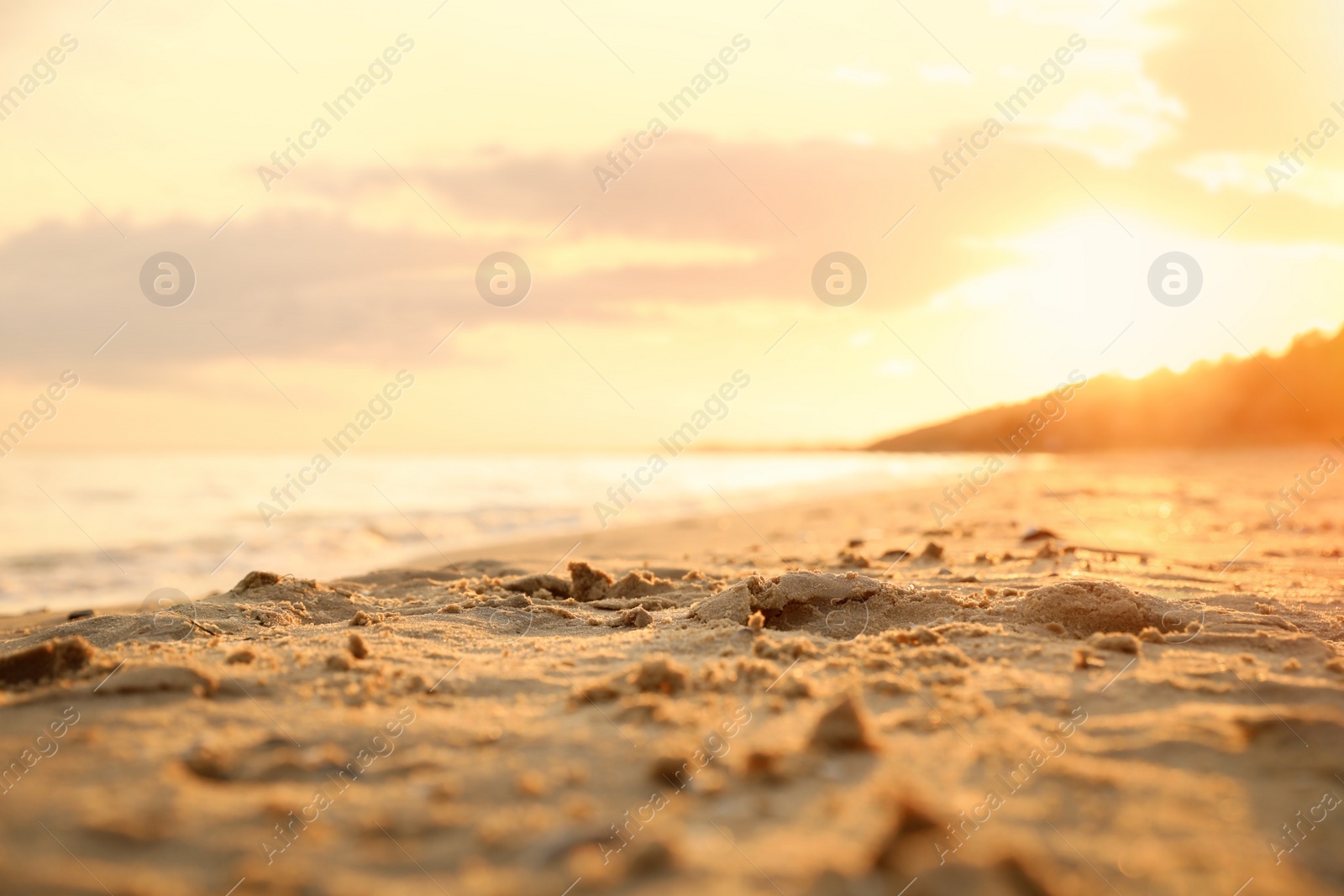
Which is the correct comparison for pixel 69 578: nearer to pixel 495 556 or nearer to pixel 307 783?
pixel 495 556

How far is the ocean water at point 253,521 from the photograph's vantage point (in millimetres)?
10688

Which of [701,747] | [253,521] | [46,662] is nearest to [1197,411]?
[253,521]

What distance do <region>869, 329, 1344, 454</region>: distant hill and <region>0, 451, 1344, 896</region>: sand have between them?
1636 inches

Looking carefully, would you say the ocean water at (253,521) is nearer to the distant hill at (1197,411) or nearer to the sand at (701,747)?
the sand at (701,747)

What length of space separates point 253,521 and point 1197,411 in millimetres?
55486

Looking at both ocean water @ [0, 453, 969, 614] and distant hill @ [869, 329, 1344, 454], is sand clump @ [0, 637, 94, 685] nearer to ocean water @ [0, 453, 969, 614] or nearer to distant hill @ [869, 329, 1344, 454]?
ocean water @ [0, 453, 969, 614]

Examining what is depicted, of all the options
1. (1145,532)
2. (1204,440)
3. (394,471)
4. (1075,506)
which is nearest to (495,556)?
(1145,532)

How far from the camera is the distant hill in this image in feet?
153

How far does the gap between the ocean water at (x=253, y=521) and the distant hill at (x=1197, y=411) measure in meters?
28.6

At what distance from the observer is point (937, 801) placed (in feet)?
7.45

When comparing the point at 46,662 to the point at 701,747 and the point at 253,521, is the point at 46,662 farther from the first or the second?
the point at 253,521

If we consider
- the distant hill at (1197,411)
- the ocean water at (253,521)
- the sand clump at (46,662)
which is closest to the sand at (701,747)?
the sand clump at (46,662)

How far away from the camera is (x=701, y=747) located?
8.75 feet

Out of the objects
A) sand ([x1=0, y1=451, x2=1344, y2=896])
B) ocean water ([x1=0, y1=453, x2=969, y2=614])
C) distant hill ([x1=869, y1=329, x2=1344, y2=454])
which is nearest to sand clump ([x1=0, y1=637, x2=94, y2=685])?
sand ([x1=0, y1=451, x2=1344, y2=896])
